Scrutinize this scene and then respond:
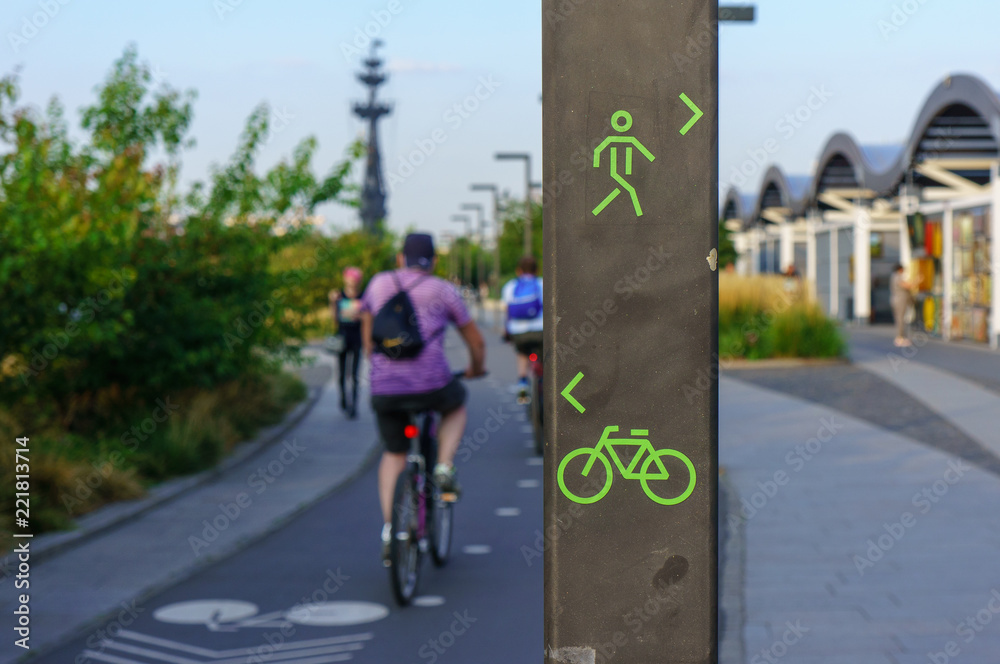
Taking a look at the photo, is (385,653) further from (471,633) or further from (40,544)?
(40,544)

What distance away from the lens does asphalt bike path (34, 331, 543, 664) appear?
15.8 feet

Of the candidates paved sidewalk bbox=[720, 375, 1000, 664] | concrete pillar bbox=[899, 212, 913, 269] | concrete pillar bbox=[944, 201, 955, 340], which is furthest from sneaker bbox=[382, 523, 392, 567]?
concrete pillar bbox=[899, 212, 913, 269]

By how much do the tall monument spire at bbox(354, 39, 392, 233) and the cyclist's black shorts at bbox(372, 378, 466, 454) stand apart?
6767 cm

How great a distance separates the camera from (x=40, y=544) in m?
6.48

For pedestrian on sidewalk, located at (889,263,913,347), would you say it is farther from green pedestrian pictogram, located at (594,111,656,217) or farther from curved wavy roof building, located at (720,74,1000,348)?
green pedestrian pictogram, located at (594,111,656,217)

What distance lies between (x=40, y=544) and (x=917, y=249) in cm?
2516

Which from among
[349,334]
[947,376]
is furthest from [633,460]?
[947,376]

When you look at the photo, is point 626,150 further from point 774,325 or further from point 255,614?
point 774,325

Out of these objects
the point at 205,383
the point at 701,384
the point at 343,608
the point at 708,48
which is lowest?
the point at 343,608

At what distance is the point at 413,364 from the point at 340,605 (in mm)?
1213

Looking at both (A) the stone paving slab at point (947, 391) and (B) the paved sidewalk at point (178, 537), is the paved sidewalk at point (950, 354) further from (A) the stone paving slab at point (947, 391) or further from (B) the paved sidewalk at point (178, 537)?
(B) the paved sidewalk at point (178, 537)

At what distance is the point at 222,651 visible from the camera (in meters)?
4.80

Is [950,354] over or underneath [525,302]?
underneath

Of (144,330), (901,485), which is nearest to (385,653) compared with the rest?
(901,485)
